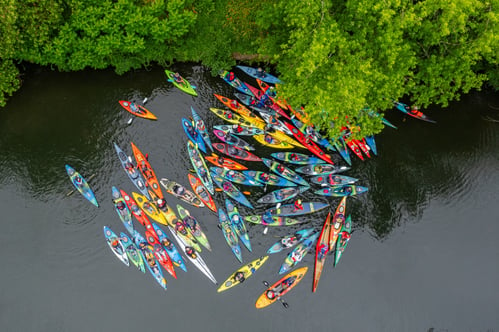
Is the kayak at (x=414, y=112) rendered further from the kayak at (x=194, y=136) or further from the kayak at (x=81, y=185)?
the kayak at (x=81, y=185)

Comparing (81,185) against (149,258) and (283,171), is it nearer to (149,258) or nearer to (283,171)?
(149,258)

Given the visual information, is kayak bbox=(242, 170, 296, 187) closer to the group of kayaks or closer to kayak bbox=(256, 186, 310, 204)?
the group of kayaks

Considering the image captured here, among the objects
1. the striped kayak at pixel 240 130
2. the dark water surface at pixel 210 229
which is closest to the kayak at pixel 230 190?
the dark water surface at pixel 210 229

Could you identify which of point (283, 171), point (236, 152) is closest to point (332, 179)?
point (283, 171)

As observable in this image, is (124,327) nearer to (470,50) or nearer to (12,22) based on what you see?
(12,22)

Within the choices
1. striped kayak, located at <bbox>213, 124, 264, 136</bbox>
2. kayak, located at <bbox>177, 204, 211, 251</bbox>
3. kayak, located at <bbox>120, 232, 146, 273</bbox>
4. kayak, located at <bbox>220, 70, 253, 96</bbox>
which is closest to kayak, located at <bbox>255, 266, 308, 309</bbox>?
kayak, located at <bbox>177, 204, 211, 251</bbox>
